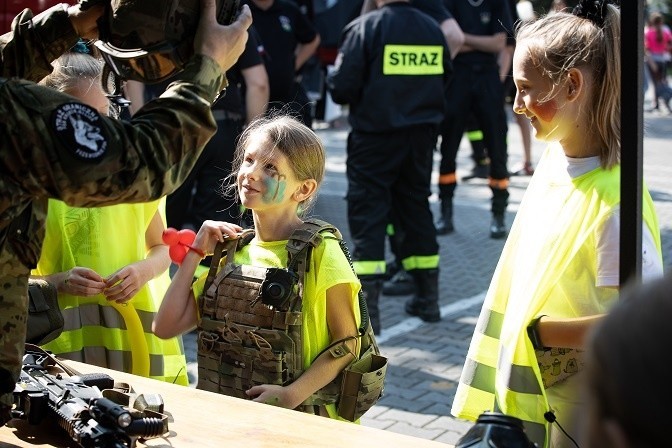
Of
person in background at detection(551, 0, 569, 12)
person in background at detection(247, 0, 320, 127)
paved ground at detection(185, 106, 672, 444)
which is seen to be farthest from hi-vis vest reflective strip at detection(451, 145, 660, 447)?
person in background at detection(247, 0, 320, 127)

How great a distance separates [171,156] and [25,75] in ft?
1.91

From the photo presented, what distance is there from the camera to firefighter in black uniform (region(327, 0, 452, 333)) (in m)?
5.94

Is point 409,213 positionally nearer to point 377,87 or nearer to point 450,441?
point 377,87

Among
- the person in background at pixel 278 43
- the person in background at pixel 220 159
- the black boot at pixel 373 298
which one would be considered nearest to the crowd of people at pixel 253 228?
the person in background at pixel 220 159

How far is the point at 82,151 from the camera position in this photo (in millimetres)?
1683

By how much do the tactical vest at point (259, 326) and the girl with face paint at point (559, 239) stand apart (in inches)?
18.6

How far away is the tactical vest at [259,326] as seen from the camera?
2822 millimetres

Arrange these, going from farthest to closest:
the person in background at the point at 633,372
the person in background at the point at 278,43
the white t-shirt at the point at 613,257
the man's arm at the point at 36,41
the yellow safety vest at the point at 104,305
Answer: the person in background at the point at 278,43 → the yellow safety vest at the point at 104,305 → the white t-shirt at the point at 613,257 → the man's arm at the point at 36,41 → the person in background at the point at 633,372

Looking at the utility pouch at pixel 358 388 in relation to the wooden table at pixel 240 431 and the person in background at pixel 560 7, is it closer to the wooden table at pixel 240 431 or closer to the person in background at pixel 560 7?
the wooden table at pixel 240 431

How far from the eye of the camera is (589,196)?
97.8 inches

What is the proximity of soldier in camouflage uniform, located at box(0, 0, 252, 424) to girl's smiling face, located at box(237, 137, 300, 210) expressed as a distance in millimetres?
972

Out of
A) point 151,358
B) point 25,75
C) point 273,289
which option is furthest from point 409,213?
point 25,75

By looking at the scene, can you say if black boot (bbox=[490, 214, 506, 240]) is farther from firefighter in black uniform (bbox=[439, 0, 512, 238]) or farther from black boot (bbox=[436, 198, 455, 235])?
black boot (bbox=[436, 198, 455, 235])

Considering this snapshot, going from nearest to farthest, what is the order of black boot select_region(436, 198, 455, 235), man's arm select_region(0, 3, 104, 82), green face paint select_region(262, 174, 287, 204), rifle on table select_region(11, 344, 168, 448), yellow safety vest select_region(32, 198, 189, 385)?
rifle on table select_region(11, 344, 168, 448) < man's arm select_region(0, 3, 104, 82) < green face paint select_region(262, 174, 287, 204) < yellow safety vest select_region(32, 198, 189, 385) < black boot select_region(436, 198, 455, 235)
